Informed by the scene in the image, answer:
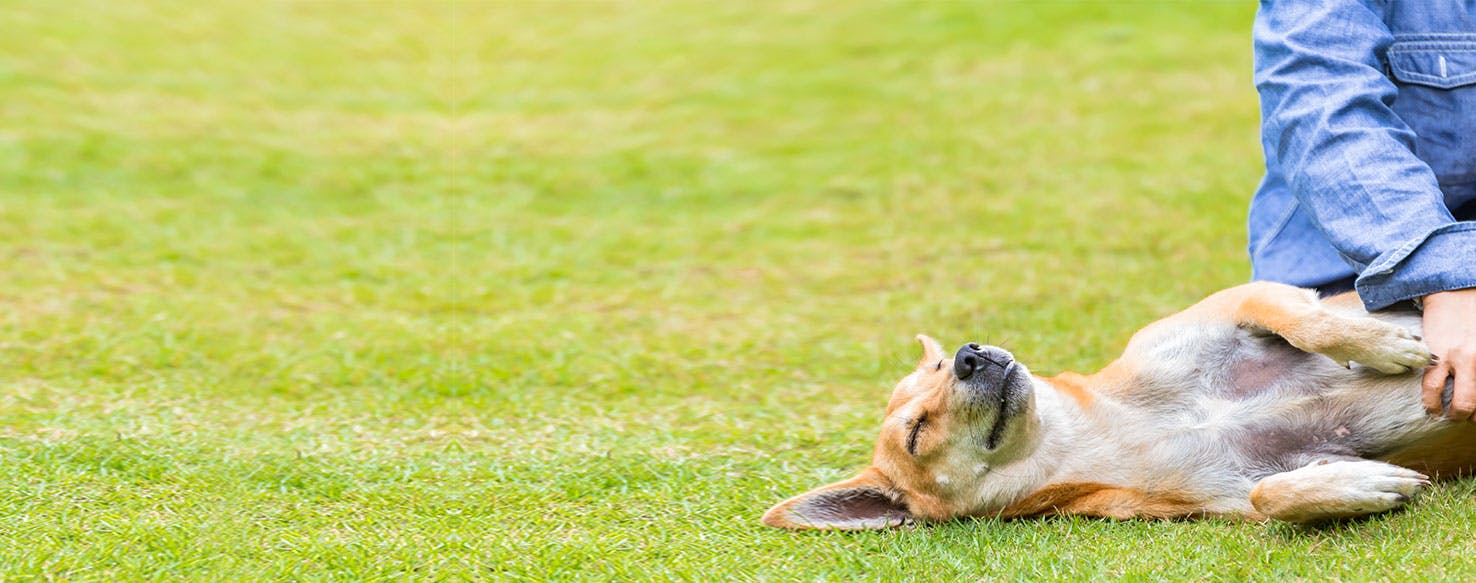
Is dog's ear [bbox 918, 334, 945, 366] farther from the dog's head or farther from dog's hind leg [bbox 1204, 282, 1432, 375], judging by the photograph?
dog's hind leg [bbox 1204, 282, 1432, 375]

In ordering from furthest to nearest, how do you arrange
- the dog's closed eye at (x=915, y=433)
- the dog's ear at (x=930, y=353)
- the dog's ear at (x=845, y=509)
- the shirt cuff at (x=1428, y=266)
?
the dog's ear at (x=930, y=353) → the dog's closed eye at (x=915, y=433) → the dog's ear at (x=845, y=509) → the shirt cuff at (x=1428, y=266)

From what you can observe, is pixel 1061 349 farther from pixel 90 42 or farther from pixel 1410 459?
pixel 90 42

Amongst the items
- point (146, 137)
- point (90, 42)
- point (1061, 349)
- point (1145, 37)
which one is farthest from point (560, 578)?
point (90, 42)

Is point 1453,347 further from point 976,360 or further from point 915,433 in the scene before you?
point 915,433

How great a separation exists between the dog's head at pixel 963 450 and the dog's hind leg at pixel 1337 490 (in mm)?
700

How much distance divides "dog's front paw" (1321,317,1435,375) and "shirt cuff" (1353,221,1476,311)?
97 mm

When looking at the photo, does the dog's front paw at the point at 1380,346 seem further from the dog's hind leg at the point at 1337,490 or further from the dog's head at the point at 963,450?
the dog's head at the point at 963,450

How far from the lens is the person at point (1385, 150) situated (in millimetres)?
3205

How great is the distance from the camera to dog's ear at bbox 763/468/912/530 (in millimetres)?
3613

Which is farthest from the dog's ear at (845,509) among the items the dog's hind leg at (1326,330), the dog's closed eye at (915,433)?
the dog's hind leg at (1326,330)

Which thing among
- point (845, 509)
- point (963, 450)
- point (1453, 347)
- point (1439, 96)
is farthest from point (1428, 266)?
point (845, 509)

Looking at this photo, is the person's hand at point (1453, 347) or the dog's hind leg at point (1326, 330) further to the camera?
the dog's hind leg at point (1326, 330)

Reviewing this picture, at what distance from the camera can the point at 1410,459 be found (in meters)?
3.50

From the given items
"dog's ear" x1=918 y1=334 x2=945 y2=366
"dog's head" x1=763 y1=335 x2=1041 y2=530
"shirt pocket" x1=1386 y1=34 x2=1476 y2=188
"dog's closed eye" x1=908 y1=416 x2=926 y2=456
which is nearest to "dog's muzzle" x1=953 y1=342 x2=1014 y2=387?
"dog's head" x1=763 y1=335 x2=1041 y2=530
